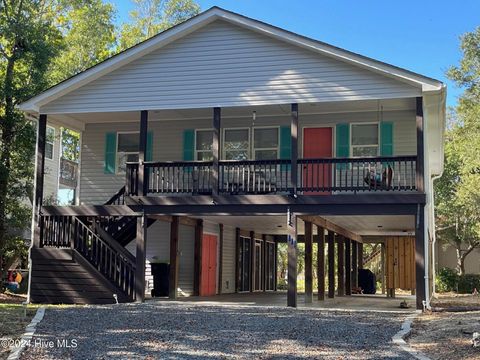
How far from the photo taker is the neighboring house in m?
14.4

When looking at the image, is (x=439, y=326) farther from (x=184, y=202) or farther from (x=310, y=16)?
(x=310, y=16)

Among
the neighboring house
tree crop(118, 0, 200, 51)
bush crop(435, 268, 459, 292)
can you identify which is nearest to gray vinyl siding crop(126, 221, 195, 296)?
the neighboring house

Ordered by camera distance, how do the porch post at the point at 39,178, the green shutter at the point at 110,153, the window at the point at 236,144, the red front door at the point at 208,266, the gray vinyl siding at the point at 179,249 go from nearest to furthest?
1. the porch post at the point at 39,178
2. the window at the point at 236,144
3. the gray vinyl siding at the point at 179,249
4. the green shutter at the point at 110,153
5. the red front door at the point at 208,266

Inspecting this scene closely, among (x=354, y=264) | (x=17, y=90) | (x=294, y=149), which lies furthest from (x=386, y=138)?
(x=17, y=90)

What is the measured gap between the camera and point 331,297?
19016mm

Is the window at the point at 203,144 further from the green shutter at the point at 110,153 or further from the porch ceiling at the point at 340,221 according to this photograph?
the green shutter at the point at 110,153

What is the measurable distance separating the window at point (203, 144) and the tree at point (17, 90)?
5.54 metres

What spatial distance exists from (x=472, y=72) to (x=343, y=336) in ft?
84.9

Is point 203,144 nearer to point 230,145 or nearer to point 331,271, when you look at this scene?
point 230,145

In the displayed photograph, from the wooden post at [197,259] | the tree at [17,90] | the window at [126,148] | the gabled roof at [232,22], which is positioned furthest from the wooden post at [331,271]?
the tree at [17,90]

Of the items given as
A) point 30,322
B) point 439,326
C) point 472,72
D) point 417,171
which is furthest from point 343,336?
point 472,72

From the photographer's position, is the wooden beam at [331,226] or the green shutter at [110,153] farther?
the green shutter at [110,153]

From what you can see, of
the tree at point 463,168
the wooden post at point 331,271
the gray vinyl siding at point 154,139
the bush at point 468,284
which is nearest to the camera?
the gray vinyl siding at point 154,139

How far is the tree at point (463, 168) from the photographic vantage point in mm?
28234
